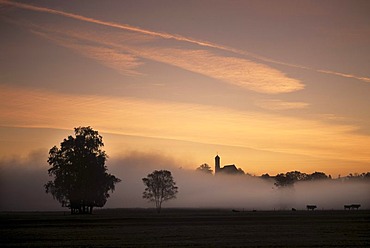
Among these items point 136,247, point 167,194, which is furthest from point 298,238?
point 167,194

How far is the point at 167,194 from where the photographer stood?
18075cm

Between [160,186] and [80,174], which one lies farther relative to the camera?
[160,186]

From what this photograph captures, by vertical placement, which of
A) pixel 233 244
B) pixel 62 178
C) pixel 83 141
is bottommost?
pixel 233 244

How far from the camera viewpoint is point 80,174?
364 feet

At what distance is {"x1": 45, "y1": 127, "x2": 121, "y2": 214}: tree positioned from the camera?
111125 mm

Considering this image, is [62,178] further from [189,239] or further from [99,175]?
[189,239]

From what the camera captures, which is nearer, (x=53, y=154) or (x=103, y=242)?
(x=103, y=242)

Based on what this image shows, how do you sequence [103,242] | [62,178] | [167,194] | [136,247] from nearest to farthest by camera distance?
[136,247], [103,242], [62,178], [167,194]

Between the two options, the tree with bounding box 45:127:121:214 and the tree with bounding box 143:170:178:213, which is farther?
the tree with bounding box 143:170:178:213

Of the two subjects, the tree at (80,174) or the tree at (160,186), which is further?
the tree at (160,186)

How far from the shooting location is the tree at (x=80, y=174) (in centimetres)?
11112

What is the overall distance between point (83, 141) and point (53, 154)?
7297 mm

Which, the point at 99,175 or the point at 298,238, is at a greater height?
the point at 99,175

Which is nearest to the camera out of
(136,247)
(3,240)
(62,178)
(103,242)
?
(136,247)
